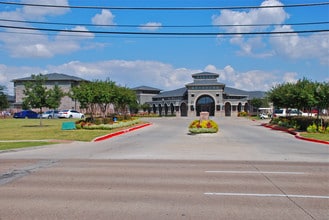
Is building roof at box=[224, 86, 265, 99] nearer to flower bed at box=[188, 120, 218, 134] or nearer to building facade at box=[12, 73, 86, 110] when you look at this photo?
building facade at box=[12, 73, 86, 110]

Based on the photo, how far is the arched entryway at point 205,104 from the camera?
286 ft

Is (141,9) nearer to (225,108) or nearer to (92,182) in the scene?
(92,182)

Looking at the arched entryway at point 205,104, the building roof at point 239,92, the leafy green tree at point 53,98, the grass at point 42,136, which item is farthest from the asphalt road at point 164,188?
the building roof at point 239,92

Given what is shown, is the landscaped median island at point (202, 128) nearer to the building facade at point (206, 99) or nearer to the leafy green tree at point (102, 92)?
the leafy green tree at point (102, 92)

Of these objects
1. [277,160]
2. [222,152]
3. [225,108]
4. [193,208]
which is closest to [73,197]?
[193,208]

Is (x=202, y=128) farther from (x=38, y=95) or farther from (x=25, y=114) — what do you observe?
(x=25, y=114)

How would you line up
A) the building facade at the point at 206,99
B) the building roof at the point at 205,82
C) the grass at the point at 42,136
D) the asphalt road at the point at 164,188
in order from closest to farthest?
the asphalt road at the point at 164,188, the grass at the point at 42,136, the building facade at the point at 206,99, the building roof at the point at 205,82

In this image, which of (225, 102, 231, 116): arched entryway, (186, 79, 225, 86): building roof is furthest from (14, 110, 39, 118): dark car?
(225, 102, 231, 116): arched entryway

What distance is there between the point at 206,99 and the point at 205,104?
1.23 metres

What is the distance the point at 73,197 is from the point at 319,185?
569cm

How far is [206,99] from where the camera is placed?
87625 millimetres

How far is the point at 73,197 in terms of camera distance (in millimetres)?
7477

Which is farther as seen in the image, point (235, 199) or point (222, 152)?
point (222, 152)

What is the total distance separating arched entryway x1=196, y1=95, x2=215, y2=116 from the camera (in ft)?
286
